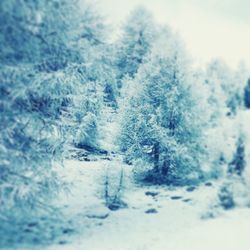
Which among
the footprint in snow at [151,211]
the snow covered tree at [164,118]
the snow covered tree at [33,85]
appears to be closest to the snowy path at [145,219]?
the footprint in snow at [151,211]

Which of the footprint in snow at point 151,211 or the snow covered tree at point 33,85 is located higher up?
the snow covered tree at point 33,85

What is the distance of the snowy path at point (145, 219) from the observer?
30.4 feet

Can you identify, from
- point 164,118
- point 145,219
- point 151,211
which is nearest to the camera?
point 145,219

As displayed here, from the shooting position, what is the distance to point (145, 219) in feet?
36.3

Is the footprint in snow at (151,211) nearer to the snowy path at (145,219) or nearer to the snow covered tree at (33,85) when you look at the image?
the snowy path at (145,219)

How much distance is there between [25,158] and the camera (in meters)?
8.38

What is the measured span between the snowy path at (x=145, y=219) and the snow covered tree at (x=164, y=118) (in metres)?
1.15

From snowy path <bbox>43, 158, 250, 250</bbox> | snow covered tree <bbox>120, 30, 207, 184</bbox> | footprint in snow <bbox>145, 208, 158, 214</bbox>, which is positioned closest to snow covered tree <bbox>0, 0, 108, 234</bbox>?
snowy path <bbox>43, 158, 250, 250</bbox>

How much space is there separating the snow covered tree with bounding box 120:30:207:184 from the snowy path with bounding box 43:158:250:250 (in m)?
1.15

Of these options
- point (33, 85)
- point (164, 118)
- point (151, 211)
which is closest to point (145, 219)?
point (151, 211)

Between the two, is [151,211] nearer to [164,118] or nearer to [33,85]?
[164,118]

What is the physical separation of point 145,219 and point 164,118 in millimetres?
4776

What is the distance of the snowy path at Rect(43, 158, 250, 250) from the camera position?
9.27 metres

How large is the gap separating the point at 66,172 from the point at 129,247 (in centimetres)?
553
